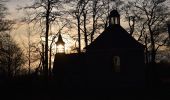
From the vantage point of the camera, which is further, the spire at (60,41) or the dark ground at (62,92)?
the spire at (60,41)

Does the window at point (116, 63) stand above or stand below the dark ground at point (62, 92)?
above

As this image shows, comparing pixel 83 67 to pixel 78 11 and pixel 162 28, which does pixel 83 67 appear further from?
pixel 162 28

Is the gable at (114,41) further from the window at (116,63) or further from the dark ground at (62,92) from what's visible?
the dark ground at (62,92)

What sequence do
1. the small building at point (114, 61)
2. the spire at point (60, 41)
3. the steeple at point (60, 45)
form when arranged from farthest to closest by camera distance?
the steeple at point (60, 45) → the spire at point (60, 41) → the small building at point (114, 61)

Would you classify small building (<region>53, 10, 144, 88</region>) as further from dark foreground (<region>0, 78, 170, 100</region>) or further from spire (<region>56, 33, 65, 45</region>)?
spire (<region>56, 33, 65, 45</region>)

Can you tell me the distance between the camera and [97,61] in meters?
35.4

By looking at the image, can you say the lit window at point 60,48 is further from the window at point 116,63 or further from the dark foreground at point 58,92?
the window at point 116,63

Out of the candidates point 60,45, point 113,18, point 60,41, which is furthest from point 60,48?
point 113,18

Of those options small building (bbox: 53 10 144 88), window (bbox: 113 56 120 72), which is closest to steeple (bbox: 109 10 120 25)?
small building (bbox: 53 10 144 88)

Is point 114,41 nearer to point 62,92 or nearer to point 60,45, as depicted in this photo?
point 62,92

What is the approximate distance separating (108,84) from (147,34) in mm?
15668

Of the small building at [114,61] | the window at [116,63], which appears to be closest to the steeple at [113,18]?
the small building at [114,61]

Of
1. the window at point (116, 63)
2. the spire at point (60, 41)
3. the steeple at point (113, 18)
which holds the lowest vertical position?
the window at point (116, 63)

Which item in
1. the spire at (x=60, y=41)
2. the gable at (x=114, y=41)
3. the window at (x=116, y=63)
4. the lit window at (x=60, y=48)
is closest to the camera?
the gable at (x=114, y=41)
